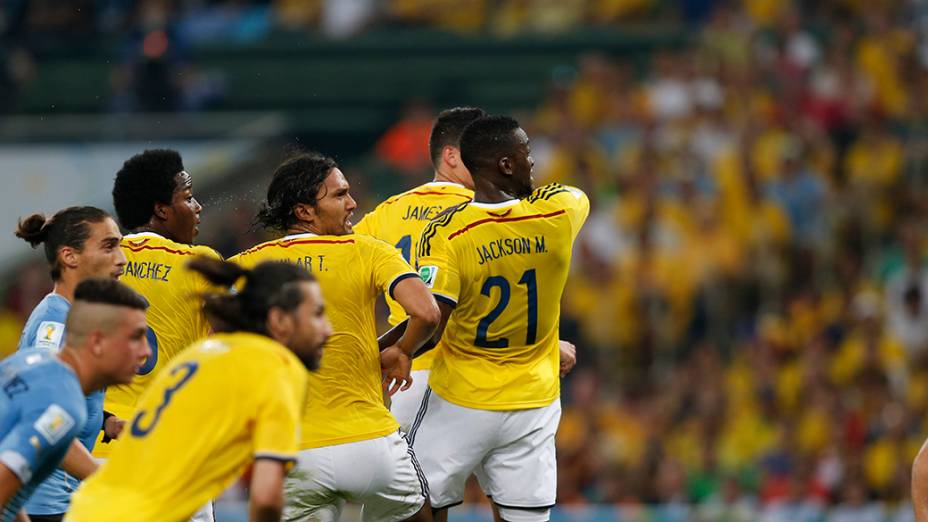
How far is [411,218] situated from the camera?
8.99 meters

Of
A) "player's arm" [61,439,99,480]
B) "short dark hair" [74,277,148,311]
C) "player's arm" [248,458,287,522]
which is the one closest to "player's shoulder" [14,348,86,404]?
"short dark hair" [74,277,148,311]

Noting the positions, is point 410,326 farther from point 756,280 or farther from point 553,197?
point 756,280

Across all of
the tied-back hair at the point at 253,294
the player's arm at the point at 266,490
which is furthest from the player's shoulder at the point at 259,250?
the player's arm at the point at 266,490

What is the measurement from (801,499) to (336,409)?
24.7 feet

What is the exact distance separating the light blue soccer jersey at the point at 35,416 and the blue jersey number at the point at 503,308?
2774mm

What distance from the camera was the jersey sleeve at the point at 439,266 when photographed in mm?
8117

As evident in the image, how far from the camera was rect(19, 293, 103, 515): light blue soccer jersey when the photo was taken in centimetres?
739

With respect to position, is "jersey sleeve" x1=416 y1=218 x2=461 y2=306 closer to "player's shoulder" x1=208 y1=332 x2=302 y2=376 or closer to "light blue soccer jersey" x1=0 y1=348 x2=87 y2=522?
"player's shoulder" x1=208 y1=332 x2=302 y2=376

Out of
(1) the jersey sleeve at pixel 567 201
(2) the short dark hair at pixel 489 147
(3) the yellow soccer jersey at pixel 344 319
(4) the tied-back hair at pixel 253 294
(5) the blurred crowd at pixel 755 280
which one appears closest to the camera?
(4) the tied-back hair at pixel 253 294

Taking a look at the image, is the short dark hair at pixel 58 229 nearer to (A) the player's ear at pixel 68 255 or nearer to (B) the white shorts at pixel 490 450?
(A) the player's ear at pixel 68 255

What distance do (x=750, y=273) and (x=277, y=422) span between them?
1090 centimetres

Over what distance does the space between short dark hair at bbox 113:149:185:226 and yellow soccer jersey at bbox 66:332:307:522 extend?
2523 mm

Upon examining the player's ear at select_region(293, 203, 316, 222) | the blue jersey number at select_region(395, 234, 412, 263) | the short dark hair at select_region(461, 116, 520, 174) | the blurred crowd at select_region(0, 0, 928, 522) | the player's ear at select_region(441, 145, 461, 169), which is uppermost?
the short dark hair at select_region(461, 116, 520, 174)

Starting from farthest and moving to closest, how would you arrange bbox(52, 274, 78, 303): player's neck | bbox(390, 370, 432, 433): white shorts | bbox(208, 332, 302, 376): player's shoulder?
bbox(390, 370, 432, 433): white shorts, bbox(52, 274, 78, 303): player's neck, bbox(208, 332, 302, 376): player's shoulder
